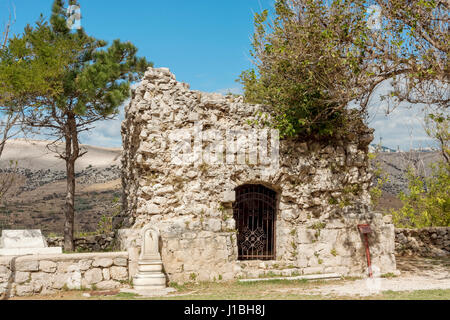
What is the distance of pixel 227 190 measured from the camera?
10.8 metres

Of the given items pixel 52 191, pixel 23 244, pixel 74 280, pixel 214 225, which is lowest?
pixel 74 280

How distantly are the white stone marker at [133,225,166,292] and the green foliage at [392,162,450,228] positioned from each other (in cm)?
1248

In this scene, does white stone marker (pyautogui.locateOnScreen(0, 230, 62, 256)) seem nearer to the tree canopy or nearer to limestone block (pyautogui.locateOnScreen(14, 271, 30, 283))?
limestone block (pyautogui.locateOnScreen(14, 271, 30, 283))

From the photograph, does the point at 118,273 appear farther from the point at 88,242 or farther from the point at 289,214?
the point at 88,242

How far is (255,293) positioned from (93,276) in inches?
134

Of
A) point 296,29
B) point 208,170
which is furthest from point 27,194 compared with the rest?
point 296,29

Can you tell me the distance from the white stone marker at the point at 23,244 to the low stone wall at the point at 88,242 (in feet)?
14.4

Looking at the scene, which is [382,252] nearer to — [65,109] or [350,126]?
[350,126]

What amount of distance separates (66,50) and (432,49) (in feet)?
34.8

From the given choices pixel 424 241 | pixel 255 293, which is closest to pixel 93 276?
pixel 255 293

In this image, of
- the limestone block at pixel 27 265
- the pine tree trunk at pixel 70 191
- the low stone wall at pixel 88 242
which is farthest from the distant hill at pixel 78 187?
the limestone block at pixel 27 265

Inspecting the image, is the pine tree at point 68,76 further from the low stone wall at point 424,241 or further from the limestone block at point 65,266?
the low stone wall at point 424,241

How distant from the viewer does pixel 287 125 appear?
446 inches

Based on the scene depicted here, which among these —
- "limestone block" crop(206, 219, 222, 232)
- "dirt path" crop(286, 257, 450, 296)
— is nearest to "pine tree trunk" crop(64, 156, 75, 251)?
"limestone block" crop(206, 219, 222, 232)
